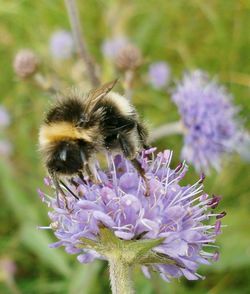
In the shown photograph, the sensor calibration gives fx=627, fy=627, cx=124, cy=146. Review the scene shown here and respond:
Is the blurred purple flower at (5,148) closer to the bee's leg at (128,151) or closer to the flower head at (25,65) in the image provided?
the flower head at (25,65)

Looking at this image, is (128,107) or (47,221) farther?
(47,221)

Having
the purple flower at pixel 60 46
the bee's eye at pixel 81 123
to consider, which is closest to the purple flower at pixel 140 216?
the bee's eye at pixel 81 123

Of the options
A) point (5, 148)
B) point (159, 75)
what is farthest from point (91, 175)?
point (159, 75)

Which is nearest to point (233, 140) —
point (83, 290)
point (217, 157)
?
point (217, 157)

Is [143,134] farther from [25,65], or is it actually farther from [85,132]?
[25,65]

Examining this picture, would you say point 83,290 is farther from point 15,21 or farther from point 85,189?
point 15,21

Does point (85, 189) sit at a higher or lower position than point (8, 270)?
lower

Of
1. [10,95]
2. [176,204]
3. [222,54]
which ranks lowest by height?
[176,204]
